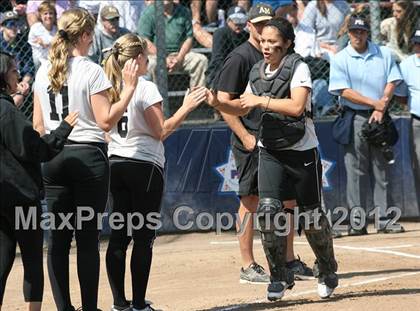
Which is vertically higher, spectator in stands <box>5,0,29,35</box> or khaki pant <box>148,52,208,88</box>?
spectator in stands <box>5,0,29,35</box>

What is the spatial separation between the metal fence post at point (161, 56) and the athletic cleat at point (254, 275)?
3.32m

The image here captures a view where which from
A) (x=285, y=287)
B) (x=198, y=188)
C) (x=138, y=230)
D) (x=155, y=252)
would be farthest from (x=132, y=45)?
(x=198, y=188)

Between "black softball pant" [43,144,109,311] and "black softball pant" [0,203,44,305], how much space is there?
13.4 inches

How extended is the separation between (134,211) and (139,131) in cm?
59

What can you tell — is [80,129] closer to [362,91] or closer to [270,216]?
[270,216]

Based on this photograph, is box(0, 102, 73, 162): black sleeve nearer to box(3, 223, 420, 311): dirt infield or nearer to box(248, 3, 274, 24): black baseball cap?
box(3, 223, 420, 311): dirt infield

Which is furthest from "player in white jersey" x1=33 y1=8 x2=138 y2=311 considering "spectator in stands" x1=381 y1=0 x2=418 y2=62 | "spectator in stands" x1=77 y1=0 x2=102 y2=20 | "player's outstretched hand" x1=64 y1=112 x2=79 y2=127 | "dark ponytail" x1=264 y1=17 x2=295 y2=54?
"spectator in stands" x1=381 y1=0 x2=418 y2=62

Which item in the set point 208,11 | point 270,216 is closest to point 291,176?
point 270,216

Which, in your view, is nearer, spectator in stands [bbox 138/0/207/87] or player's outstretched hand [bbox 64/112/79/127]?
player's outstretched hand [bbox 64/112/79/127]

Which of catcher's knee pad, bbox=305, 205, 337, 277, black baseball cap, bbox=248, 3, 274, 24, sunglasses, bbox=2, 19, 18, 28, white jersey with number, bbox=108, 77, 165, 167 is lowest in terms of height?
catcher's knee pad, bbox=305, 205, 337, 277

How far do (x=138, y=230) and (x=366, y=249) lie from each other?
12.3ft

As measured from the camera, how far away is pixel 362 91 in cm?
1125

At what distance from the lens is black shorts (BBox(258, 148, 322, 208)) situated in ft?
23.9

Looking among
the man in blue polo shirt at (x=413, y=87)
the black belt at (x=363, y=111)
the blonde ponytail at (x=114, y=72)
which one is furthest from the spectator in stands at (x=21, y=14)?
the blonde ponytail at (x=114, y=72)
